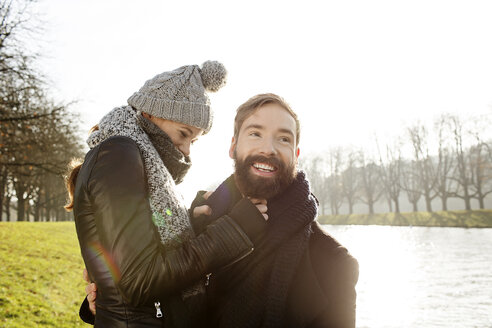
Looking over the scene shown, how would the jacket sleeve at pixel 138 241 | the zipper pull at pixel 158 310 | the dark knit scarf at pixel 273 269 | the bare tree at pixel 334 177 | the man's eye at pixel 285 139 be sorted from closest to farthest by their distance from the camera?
the jacket sleeve at pixel 138 241 < the zipper pull at pixel 158 310 < the dark knit scarf at pixel 273 269 < the man's eye at pixel 285 139 < the bare tree at pixel 334 177

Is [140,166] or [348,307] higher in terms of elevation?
[140,166]

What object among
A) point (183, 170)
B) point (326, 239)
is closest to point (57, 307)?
point (183, 170)

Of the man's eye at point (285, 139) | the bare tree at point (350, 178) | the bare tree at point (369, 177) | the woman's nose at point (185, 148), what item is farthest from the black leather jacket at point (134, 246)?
the bare tree at point (350, 178)

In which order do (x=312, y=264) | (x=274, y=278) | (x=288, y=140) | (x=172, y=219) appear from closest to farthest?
1. (x=172, y=219)
2. (x=274, y=278)
3. (x=312, y=264)
4. (x=288, y=140)

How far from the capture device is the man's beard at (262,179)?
2.38m

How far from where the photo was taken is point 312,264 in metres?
2.35

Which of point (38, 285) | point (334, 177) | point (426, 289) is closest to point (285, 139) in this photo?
point (38, 285)

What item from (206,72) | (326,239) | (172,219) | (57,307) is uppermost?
(206,72)

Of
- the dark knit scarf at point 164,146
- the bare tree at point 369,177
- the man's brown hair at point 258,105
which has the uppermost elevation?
the bare tree at point 369,177

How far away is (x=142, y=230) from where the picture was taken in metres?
1.77

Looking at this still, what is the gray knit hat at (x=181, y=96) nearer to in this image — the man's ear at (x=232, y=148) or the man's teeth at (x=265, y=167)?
the man's ear at (x=232, y=148)

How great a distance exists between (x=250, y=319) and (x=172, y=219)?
75 cm

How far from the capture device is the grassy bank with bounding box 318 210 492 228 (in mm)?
35019

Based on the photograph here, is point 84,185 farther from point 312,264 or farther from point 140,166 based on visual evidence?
point 312,264
